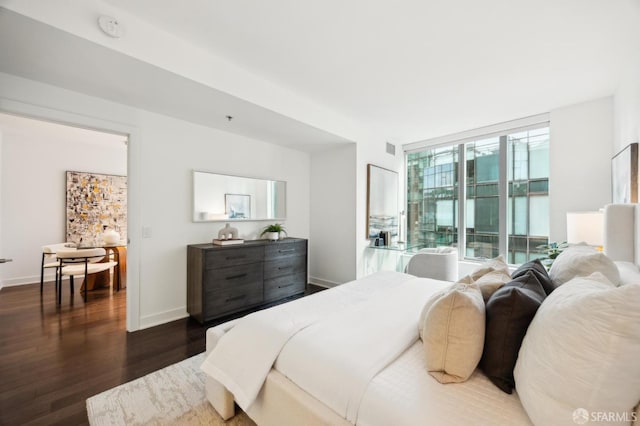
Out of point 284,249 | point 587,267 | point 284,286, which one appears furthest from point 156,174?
point 587,267

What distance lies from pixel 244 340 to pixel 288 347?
11.5 inches

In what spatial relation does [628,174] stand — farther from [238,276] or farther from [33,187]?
[33,187]

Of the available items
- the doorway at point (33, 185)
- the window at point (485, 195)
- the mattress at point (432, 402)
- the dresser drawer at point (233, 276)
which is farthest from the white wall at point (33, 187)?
the window at point (485, 195)

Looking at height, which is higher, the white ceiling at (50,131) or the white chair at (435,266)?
the white ceiling at (50,131)

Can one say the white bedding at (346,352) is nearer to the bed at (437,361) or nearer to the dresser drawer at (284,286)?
the bed at (437,361)

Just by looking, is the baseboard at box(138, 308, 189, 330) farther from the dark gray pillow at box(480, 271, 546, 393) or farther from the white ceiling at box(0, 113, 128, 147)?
the dark gray pillow at box(480, 271, 546, 393)

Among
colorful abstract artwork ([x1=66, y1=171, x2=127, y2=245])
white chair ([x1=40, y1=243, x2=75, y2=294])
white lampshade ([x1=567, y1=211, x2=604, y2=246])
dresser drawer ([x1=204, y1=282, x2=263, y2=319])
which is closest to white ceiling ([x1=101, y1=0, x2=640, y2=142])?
white lampshade ([x1=567, y1=211, x2=604, y2=246])

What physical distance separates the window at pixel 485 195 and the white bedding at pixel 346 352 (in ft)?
11.0

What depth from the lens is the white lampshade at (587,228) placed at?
2.23m

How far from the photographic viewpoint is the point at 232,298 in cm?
310

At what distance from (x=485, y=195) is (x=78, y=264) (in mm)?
6369

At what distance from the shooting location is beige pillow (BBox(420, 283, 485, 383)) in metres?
1.01

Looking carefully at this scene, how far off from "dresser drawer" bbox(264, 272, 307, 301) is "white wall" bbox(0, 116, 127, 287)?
3.89 metres

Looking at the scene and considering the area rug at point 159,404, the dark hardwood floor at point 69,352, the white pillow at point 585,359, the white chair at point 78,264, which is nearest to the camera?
the white pillow at point 585,359
